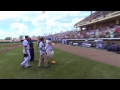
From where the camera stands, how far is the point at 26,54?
13.0 metres

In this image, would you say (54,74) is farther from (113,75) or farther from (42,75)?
(113,75)
